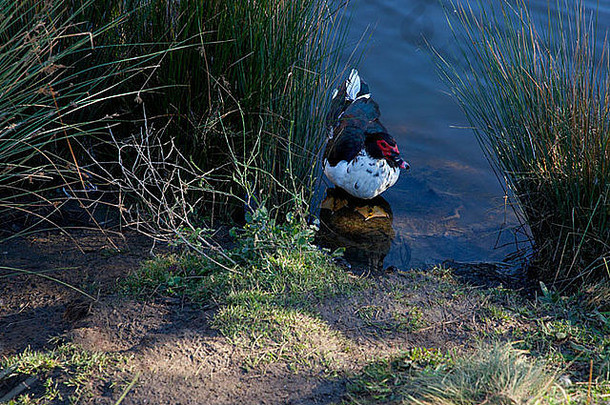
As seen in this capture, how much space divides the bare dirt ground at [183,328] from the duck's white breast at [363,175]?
1309mm

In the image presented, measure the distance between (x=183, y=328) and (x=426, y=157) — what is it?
3.20m

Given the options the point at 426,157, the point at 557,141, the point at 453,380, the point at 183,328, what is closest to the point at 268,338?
the point at 183,328

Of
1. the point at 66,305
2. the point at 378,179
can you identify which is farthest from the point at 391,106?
the point at 66,305

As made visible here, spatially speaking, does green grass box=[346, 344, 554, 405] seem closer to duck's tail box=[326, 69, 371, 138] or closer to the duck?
the duck

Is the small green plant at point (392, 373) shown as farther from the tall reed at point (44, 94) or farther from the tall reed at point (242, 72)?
the tall reed at point (44, 94)

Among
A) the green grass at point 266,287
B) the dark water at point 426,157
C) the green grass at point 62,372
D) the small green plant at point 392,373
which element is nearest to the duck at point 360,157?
the dark water at point 426,157

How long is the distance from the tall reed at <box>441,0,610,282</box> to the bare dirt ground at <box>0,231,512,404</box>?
67cm

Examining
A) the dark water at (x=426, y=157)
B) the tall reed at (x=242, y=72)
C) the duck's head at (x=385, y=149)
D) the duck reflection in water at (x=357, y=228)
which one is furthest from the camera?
the duck's head at (x=385, y=149)

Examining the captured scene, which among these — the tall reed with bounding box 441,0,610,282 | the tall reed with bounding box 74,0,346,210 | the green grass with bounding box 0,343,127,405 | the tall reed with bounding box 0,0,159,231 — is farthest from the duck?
the green grass with bounding box 0,343,127,405

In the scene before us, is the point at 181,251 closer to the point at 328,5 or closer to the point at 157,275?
the point at 157,275

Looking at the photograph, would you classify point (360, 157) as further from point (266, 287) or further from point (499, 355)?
point (499, 355)

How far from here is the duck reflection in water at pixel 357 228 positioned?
3.96 meters

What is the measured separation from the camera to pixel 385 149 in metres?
4.38

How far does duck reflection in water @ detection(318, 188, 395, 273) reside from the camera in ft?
13.0
